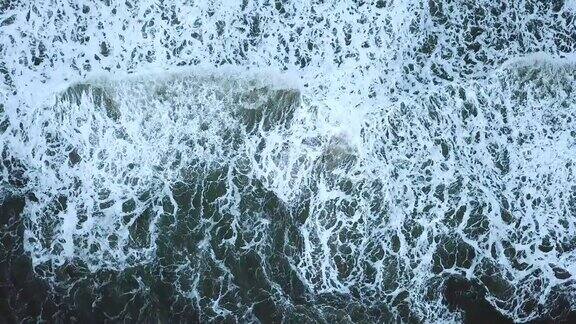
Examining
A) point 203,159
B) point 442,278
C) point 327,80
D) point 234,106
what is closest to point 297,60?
point 327,80

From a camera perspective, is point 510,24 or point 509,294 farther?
point 510,24

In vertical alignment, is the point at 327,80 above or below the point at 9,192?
above

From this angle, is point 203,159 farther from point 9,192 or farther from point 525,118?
point 525,118

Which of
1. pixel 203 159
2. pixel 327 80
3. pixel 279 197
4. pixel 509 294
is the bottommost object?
pixel 509 294

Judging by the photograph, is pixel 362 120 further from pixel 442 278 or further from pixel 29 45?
A: pixel 29 45

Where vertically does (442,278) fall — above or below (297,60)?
below

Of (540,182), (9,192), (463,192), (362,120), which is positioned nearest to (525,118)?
(540,182)
